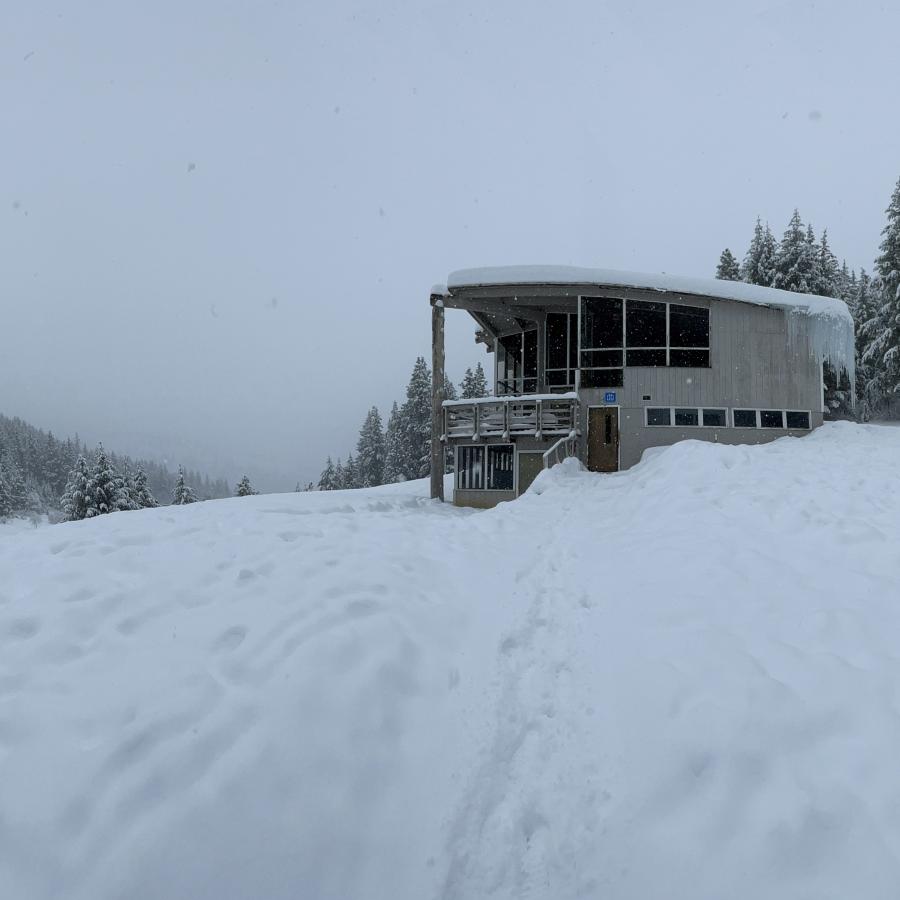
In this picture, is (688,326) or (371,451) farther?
(371,451)

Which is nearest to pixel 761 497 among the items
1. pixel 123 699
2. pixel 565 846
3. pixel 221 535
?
pixel 565 846

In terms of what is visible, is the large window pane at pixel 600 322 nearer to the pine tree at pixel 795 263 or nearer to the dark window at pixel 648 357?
the dark window at pixel 648 357

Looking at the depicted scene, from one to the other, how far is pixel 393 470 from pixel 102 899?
37.7m

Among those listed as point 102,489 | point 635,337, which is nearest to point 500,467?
point 635,337

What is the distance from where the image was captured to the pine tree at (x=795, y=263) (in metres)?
26.6

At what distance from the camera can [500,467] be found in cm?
1538

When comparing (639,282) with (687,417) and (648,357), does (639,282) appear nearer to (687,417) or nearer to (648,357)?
(648,357)

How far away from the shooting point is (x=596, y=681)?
159 inches

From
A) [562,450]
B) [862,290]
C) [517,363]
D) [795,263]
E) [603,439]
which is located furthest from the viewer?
[862,290]

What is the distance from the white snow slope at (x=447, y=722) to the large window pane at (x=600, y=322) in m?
10.1

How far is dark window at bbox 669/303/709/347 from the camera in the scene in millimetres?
15203

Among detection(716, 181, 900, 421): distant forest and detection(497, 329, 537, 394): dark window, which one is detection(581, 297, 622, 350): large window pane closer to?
detection(497, 329, 537, 394): dark window

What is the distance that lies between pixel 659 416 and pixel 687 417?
781 mm

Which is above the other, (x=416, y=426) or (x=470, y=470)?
(x=416, y=426)
